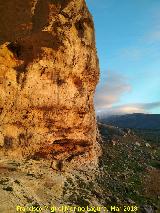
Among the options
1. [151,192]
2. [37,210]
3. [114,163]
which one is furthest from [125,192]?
[37,210]

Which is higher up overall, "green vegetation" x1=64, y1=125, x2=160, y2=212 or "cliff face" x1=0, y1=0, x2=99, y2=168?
"cliff face" x1=0, y1=0, x2=99, y2=168

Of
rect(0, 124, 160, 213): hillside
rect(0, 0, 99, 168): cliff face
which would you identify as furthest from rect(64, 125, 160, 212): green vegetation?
Result: rect(0, 0, 99, 168): cliff face

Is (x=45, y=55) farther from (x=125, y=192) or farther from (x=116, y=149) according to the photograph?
(x=116, y=149)

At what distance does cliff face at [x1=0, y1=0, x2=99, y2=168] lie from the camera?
34.0 m

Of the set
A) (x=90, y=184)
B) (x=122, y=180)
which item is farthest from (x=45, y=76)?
(x=122, y=180)

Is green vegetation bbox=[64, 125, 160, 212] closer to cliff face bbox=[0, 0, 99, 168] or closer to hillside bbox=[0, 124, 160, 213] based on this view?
hillside bbox=[0, 124, 160, 213]

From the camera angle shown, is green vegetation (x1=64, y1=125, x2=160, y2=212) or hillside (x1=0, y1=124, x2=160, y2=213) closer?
hillside (x1=0, y1=124, x2=160, y2=213)

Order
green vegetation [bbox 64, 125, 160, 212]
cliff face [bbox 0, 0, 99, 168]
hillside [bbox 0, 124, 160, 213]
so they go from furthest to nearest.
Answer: green vegetation [bbox 64, 125, 160, 212] → cliff face [bbox 0, 0, 99, 168] → hillside [bbox 0, 124, 160, 213]

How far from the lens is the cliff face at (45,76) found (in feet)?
112

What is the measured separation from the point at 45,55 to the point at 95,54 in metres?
10.6

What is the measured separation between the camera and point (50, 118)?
39406 mm

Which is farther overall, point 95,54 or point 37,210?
point 95,54

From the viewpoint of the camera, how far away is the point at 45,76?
38031 millimetres

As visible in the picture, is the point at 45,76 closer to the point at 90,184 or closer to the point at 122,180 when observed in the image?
the point at 90,184
